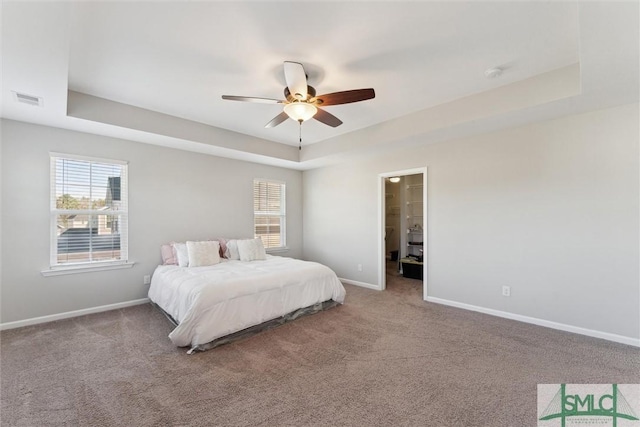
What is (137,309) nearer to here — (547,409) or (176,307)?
(176,307)

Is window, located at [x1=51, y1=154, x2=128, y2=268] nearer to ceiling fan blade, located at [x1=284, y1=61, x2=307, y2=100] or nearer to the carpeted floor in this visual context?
the carpeted floor

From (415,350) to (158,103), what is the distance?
13.4 feet

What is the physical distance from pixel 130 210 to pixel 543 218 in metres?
5.49

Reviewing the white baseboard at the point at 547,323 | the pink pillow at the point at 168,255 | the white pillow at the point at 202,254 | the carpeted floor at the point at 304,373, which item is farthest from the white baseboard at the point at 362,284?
the pink pillow at the point at 168,255

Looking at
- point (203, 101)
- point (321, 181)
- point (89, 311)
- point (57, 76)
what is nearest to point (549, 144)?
point (321, 181)

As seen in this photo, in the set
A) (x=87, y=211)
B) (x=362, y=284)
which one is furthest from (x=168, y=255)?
(x=362, y=284)

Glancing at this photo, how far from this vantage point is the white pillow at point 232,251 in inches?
178

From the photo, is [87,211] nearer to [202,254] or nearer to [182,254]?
[182,254]

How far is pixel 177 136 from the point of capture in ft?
12.6

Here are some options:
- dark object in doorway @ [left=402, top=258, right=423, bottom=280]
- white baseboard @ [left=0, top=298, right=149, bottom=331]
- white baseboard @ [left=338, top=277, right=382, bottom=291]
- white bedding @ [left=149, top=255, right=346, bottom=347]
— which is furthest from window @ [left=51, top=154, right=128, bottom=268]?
dark object in doorway @ [left=402, top=258, right=423, bottom=280]

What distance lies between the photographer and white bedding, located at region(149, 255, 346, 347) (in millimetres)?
2695

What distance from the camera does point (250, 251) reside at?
4461 mm

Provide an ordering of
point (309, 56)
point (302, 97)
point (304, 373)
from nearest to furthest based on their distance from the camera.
Answer: point (304, 373) < point (309, 56) < point (302, 97)

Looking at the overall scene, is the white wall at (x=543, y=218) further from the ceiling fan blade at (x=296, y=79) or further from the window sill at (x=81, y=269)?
the window sill at (x=81, y=269)
